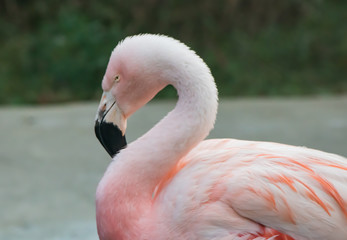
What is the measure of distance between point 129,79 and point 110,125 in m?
0.22

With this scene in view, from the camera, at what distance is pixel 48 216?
3.78 m

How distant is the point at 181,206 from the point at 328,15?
6632 mm

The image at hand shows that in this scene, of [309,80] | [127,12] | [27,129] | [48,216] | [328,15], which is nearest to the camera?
[48,216]

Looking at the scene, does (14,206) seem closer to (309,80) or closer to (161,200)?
(161,200)

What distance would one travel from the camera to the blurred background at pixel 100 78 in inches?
163

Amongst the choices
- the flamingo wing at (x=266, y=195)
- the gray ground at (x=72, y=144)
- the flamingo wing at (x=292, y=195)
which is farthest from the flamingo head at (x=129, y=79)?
the gray ground at (x=72, y=144)

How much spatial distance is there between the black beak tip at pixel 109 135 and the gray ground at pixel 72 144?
3.56ft

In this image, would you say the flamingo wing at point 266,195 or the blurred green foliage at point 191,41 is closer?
the flamingo wing at point 266,195

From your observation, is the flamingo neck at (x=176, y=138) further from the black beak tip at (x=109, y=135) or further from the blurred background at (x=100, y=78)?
the blurred background at (x=100, y=78)

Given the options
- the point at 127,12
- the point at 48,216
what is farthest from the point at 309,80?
the point at 48,216

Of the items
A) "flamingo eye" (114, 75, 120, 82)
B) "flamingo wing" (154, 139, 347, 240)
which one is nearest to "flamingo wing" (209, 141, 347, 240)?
"flamingo wing" (154, 139, 347, 240)

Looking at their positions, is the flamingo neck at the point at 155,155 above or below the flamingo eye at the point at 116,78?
below

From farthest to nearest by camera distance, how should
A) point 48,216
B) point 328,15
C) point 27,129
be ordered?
point 328,15 < point 27,129 < point 48,216

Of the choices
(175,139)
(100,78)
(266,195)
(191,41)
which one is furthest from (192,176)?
(191,41)
